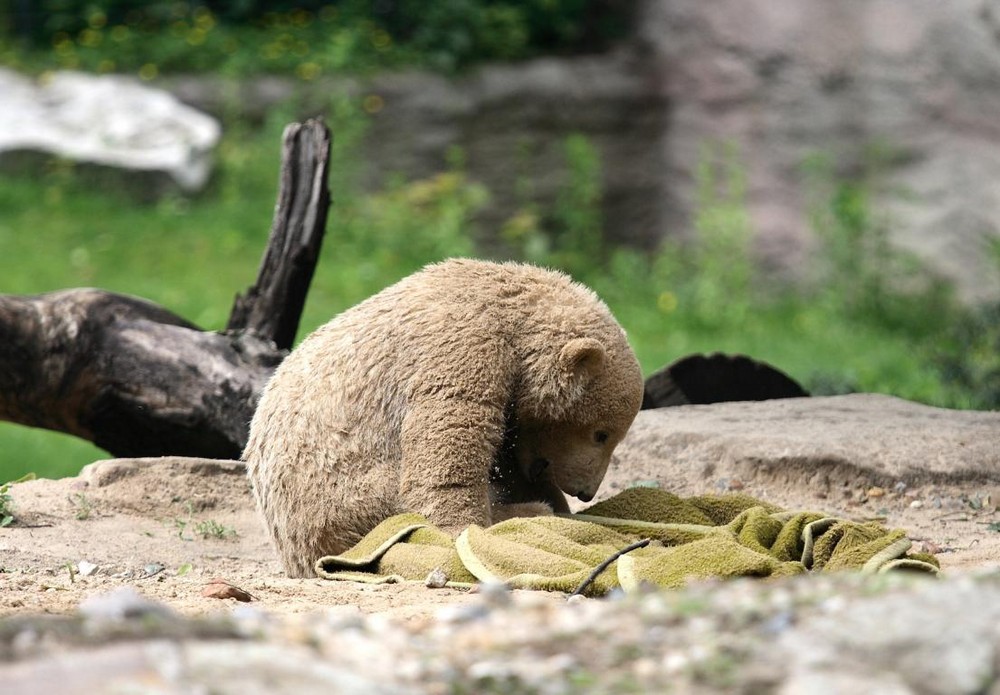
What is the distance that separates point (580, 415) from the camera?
15.5 ft

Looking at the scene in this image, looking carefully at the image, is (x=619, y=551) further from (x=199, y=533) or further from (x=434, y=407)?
(x=199, y=533)

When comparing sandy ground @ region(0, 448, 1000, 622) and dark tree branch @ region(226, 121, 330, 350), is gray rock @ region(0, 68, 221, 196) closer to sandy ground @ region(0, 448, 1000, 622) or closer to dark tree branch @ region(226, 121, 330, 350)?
dark tree branch @ region(226, 121, 330, 350)

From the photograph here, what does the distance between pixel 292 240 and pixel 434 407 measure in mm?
2483

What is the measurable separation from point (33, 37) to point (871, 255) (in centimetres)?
877

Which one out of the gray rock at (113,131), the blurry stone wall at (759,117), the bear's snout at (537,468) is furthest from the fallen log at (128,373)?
the blurry stone wall at (759,117)

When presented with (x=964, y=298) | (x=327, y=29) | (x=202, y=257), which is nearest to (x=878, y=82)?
(x=964, y=298)

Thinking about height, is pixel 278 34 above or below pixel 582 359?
above

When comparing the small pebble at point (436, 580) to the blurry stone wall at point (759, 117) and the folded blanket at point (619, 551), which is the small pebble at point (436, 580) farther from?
the blurry stone wall at point (759, 117)

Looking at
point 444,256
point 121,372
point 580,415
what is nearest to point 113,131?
point 444,256

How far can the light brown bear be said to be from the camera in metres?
4.48

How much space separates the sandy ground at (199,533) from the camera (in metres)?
3.98

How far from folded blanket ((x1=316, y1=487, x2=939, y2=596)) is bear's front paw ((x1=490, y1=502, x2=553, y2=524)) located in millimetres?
105

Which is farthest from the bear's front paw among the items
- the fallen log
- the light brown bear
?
the fallen log

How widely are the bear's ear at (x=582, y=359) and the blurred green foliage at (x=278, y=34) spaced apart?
914cm
